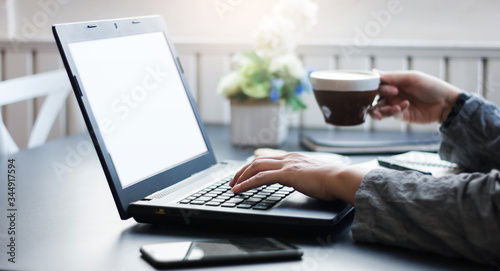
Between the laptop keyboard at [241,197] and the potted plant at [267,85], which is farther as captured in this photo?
the potted plant at [267,85]

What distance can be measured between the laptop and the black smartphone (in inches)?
2.5

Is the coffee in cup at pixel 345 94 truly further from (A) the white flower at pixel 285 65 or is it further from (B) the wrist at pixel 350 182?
(A) the white flower at pixel 285 65

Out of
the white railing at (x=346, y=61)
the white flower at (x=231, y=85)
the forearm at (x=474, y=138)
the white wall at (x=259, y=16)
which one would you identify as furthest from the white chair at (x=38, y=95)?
the forearm at (x=474, y=138)

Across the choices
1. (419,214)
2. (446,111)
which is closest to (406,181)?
(419,214)

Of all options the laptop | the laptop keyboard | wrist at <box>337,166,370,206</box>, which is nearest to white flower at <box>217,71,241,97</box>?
the laptop

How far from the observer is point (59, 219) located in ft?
3.10

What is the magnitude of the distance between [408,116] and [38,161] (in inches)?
34.6

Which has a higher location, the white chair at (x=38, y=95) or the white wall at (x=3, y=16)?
the white wall at (x=3, y=16)

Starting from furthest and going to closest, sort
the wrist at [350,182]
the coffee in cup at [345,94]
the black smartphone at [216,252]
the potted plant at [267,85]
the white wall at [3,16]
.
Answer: the white wall at [3,16] → the potted plant at [267,85] → the coffee in cup at [345,94] → the wrist at [350,182] → the black smartphone at [216,252]

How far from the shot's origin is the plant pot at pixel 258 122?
163 cm

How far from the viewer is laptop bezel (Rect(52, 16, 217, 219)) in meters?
0.89

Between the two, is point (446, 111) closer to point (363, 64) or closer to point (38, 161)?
point (363, 64)

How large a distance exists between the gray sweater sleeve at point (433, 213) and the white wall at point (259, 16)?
1411mm

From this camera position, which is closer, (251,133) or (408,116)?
(408,116)
